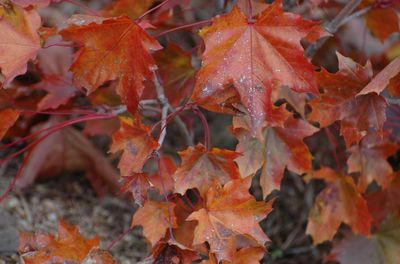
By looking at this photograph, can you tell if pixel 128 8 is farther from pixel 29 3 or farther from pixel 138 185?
pixel 138 185

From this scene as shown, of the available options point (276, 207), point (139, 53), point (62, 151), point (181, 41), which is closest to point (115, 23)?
point (139, 53)

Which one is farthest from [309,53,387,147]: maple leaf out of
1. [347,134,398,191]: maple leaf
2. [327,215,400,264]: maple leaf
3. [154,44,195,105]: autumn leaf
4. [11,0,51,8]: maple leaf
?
[11,0,51,8]: maple leaf

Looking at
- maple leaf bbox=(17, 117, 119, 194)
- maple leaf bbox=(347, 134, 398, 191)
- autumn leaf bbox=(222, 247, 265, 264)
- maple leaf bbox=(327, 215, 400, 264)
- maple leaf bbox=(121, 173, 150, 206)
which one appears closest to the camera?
maple leaf bbox=(121, 173, 150, 206)

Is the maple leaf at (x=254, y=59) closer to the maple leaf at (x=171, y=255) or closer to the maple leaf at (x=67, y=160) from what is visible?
the maple leaf at (x=171, y=255)

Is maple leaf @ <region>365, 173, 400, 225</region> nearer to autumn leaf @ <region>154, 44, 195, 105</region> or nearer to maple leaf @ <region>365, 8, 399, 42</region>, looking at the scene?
maple leaf @ <region>365, 8, 399, 42</region>

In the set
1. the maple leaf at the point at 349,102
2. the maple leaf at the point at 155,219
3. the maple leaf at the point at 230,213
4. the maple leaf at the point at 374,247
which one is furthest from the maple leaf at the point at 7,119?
the maple leaf at the point at 374,247
